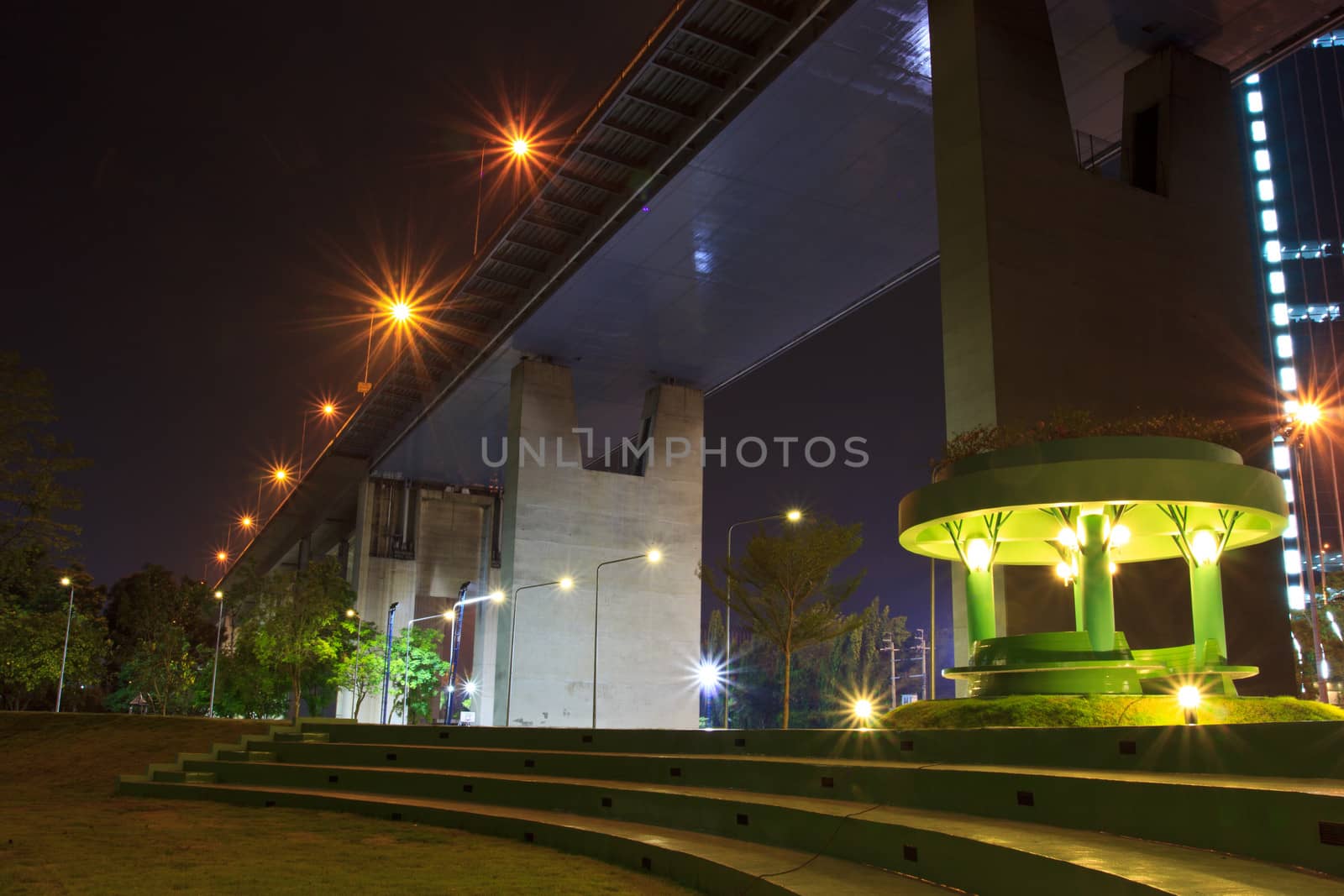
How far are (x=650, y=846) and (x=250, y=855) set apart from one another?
181 inches

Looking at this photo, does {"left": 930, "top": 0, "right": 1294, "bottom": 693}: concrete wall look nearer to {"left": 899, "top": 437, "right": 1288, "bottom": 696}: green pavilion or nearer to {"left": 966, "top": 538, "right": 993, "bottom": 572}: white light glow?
{"left": 966, "top": 538, "right": 993, "bottom": 572}: white light glow

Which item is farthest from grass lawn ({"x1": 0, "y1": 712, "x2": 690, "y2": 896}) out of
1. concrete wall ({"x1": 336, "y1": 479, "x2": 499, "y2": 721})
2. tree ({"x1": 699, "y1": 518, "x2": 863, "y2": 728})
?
concrete wall ({"x1": 336, "y1": 479, "x2": 499, "y2": 721})

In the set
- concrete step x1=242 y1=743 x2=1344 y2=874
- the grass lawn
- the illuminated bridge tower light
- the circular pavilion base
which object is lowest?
the grass lawn

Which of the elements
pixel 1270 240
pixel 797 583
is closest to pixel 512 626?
pixel 797 583

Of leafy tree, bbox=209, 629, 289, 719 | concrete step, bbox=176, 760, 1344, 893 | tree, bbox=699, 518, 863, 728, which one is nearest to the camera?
concrete step, bbox=176, 760, 1344, 893

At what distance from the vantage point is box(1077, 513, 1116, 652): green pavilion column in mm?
13125

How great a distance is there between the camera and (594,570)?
1583 inches

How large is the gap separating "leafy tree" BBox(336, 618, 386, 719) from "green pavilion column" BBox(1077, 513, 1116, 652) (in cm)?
4374

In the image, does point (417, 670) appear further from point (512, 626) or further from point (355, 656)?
point (512, 626)

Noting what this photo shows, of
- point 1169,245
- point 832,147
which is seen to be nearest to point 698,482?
point 832,147

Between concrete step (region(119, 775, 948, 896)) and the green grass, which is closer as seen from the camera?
concrete step (region(119, 775, 948, 896))

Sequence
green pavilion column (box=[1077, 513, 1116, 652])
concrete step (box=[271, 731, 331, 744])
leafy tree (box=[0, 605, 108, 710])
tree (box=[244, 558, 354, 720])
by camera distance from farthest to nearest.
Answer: tree (box=[244, 558, 354, 720]) < leafy tree (box=[0, 605, 108, 710]) < concrete step (box=[271, 731, 331, 744]) < green pavilion column (box=[1077, 513, 1116, 652])

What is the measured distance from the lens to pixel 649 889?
8.90 m

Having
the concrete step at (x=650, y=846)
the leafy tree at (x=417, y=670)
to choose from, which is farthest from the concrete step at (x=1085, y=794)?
the leafy tree at (x=417, y=670)
